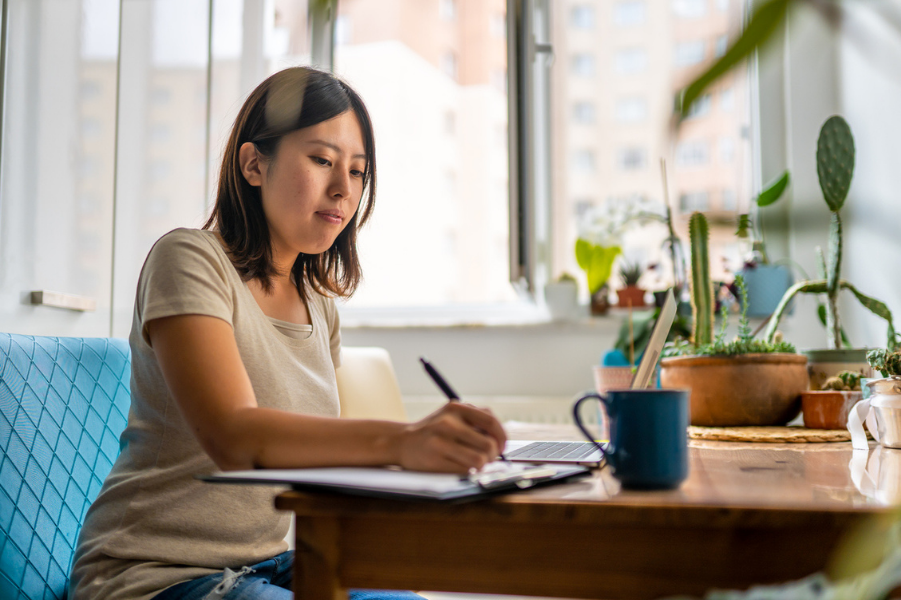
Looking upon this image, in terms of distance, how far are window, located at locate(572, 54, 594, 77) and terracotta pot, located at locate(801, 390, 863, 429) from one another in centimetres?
169

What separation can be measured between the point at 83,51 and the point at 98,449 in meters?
0.91

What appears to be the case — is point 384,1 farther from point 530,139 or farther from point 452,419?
point 530,139

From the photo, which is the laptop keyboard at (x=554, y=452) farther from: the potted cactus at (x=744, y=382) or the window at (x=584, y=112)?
the window at (x=584, y=112)

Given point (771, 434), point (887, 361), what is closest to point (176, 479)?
point (771, 434)

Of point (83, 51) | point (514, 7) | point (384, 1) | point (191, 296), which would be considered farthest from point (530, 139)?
point (384, 1)

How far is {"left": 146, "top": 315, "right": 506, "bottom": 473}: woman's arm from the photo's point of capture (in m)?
0.58

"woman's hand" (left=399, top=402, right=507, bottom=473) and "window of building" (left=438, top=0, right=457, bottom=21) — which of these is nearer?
"window of building" (left=438, top=0, right=457, bottom=21)

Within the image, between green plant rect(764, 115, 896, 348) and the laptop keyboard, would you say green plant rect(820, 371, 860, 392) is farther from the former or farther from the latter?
the laptop keyboard

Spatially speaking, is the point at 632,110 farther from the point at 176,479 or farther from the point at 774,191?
the point at 176,479

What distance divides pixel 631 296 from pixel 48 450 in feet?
5.56

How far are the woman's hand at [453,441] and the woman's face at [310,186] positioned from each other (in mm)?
530

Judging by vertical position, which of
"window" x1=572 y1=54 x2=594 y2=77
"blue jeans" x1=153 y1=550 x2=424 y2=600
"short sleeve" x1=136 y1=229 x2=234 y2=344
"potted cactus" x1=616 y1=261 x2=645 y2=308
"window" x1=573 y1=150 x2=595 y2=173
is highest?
"window" x1=572 y1=54 x2=594 y2=77

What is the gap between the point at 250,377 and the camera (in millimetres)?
896

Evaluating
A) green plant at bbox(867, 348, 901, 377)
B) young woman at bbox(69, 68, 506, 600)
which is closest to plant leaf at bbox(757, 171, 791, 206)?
green plant at bbox(867, 348, 901, 377)
